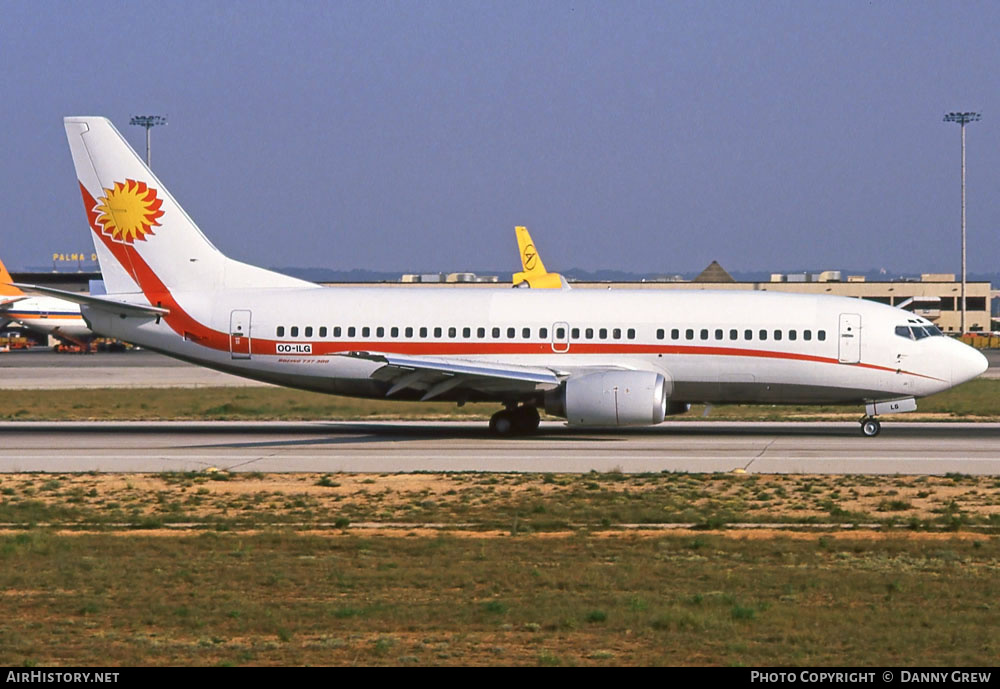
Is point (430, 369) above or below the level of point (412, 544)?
above

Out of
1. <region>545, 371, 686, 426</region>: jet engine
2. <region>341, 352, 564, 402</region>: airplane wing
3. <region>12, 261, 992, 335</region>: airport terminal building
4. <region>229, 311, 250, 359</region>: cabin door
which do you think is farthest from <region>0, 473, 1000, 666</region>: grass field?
<region>12, 261, 992, 335</region>: airport terminal building

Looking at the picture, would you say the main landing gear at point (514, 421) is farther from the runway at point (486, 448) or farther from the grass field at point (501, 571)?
the grass field at point (501, 571)

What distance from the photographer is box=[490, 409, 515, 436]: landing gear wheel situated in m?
34.1

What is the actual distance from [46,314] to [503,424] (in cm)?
7704

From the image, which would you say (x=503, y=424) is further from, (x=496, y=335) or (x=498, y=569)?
(x=498, y=569)

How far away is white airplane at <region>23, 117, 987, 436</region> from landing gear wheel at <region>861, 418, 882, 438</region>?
0.05m

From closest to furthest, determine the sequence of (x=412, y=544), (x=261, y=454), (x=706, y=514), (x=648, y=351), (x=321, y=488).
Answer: (x=412, y=544)
(x=706, y=514)
(x=321, y=488)
(x=261, y=454)
(x=648, y=351)

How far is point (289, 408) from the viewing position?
143 ft

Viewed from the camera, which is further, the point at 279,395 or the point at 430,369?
the point at 279,395

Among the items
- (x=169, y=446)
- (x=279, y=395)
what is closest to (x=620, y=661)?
(x=169, y=446)

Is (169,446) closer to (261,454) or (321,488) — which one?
(261,454)

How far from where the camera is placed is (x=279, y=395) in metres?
48.9

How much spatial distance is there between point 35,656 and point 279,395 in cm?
3780

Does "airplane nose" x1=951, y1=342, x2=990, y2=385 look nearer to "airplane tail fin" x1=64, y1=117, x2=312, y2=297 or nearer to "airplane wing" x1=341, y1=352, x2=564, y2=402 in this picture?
"airplane wing" x1=341, y1=352, x2=564, y2=402
